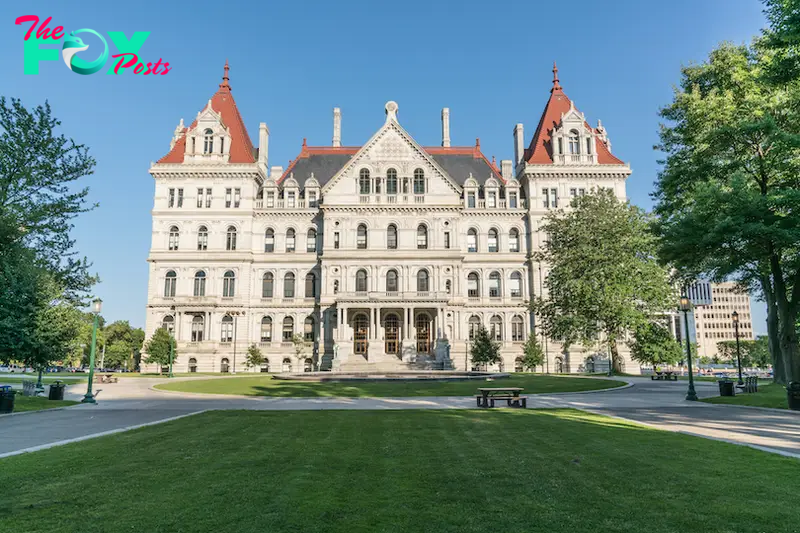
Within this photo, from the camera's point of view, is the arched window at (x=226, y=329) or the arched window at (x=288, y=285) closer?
the arched window at (x=226, y=329)

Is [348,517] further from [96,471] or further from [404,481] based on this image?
[96,471]

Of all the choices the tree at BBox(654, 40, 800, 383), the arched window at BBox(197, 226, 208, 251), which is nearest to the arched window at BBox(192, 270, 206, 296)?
the arched window at BBox(197, 226, 208, 251)

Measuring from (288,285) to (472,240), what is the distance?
21650mm

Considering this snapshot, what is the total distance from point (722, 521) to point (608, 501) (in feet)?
4.27

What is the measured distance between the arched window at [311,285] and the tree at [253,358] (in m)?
8.44

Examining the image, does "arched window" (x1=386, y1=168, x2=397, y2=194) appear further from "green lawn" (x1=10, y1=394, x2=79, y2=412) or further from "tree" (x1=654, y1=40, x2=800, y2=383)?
"green lawn" (x1=10, y1=394, x2=79, y2=412)

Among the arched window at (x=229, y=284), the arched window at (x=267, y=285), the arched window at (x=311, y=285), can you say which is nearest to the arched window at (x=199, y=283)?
the arched window at (x=229, y=284)

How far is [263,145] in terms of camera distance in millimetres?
64625

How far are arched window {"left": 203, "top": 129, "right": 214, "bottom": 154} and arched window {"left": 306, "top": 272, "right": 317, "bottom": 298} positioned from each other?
1806 cm

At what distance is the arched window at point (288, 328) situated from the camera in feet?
193

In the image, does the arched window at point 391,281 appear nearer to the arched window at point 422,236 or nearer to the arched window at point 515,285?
the arched window at point 422,236

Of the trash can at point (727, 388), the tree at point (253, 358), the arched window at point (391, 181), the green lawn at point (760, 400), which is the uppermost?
the arched window at point (391, 181)

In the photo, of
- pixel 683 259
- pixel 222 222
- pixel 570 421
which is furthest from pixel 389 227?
pixel 570 421

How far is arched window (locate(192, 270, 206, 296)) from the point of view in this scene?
192 feet
